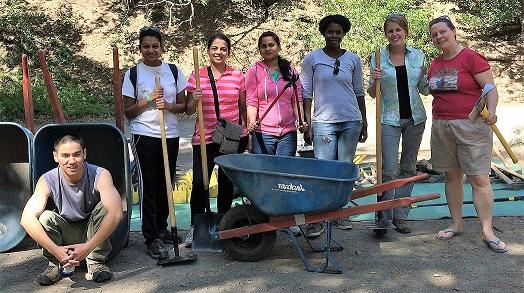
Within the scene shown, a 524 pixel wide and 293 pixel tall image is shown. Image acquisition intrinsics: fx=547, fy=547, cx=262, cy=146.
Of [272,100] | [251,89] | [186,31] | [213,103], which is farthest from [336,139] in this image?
[186,31]

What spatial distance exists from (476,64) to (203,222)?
2.21m

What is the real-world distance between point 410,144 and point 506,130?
528 cm

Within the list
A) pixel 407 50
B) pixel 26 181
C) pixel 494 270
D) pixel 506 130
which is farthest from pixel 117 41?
pixel 494 270

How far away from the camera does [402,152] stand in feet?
14.0

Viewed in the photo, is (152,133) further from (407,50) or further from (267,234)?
(407,50)

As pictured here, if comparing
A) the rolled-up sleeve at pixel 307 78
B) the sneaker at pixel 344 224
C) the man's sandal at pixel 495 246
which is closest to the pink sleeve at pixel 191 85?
the rolled-up sleeve at pixel 307 78

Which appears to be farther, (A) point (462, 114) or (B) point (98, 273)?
(A) point (462, 114)

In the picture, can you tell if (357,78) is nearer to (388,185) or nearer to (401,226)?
(388,185)

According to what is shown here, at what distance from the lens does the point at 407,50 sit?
4.11 meters

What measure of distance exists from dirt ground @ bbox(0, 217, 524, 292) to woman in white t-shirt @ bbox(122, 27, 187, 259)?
12.7 inches

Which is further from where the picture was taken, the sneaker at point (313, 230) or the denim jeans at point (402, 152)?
the sneaker at point (313, 230)

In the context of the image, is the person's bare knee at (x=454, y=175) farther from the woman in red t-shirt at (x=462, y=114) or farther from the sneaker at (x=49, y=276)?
the sneaker at (x=49, y=276)

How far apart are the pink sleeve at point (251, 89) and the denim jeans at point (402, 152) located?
101 centimetres

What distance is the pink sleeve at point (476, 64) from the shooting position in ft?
12.3
